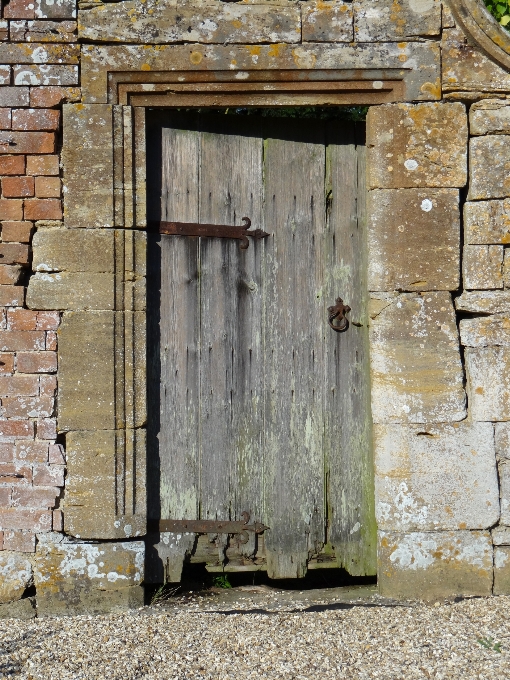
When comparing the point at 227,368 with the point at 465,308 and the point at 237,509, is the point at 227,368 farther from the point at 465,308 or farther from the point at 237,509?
the point at 465,308

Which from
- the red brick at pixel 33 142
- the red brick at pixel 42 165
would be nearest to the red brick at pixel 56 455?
the red brick at pixel 42 165

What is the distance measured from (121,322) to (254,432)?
0.89 meters

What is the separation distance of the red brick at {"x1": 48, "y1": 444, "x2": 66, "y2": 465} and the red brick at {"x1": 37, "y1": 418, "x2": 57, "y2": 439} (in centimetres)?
5

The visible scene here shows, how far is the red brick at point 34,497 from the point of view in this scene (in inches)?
135

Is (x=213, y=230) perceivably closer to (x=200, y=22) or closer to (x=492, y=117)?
(x=200, y=22)

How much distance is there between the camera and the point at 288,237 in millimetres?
3754

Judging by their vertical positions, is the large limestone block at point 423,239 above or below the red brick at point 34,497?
above

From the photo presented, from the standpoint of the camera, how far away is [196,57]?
11.4ft

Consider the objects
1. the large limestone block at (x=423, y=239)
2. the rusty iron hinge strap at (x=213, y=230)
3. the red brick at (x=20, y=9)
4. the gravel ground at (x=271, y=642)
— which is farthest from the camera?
→ the rusty iron hinge strap at (x=213, y=230)

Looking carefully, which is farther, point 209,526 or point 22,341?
point 209,526

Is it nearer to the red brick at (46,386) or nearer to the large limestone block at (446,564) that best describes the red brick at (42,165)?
the red brick at (46,386)

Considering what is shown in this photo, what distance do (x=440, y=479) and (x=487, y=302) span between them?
89 cm

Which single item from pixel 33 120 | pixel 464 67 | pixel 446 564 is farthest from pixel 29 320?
pixel 464 67

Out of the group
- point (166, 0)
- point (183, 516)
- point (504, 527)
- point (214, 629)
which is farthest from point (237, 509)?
point (166, 0)
